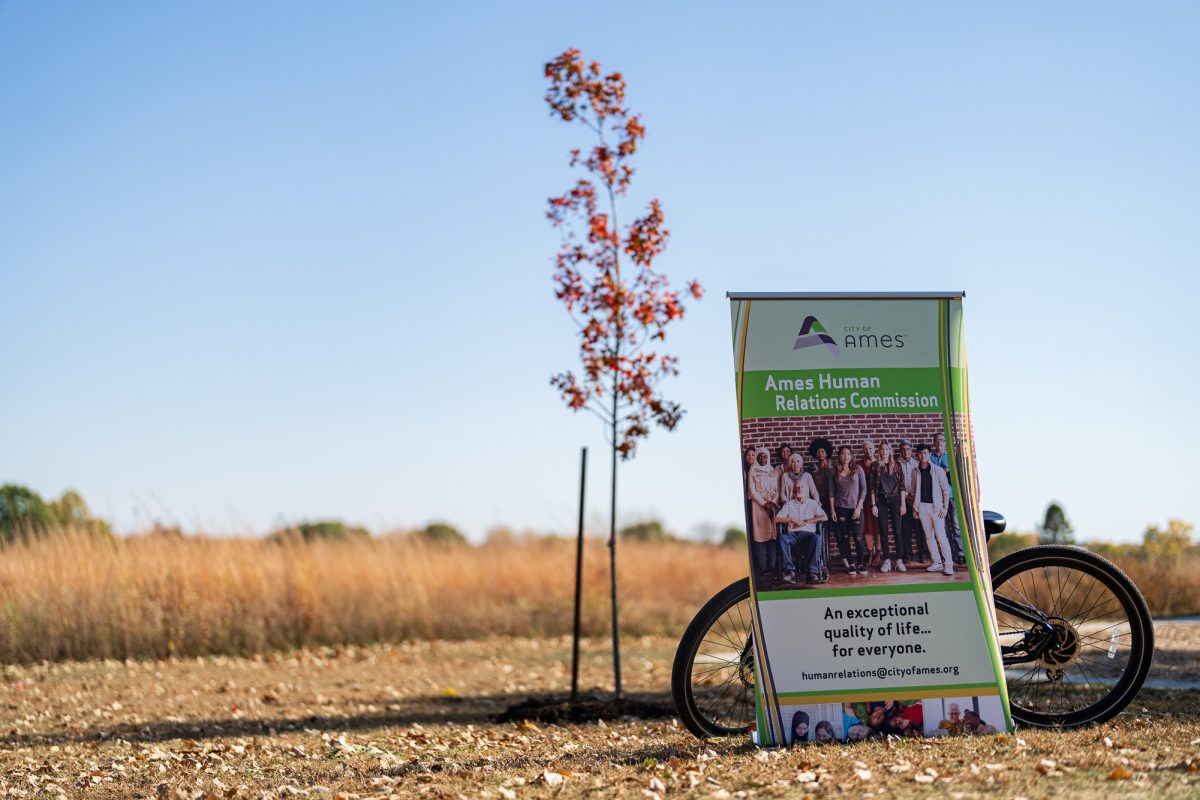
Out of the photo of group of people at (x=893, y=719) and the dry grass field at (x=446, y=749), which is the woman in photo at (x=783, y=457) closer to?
the photo of group of people at (x=893, y=719)

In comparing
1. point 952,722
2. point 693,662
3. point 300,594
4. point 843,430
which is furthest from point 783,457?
point 300,594

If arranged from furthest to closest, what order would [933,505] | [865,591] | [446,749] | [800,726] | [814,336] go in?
[446,749] → [814,336] → [933,505] → [865,591] → [800,726]

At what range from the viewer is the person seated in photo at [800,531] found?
4438 millimetres

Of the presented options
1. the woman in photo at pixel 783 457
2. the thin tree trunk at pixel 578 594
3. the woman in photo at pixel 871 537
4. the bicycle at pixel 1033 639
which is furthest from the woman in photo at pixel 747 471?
the thin tree trunk at pixel 578 594

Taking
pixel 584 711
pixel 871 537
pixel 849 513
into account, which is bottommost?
pixel 584 711

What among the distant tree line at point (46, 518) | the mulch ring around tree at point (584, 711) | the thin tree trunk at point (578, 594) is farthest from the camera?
the distant tree line at point (46, 518)

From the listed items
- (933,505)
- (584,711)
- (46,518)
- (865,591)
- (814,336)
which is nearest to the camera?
(865,591)

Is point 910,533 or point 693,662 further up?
point 910,533

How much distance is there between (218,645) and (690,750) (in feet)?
25.3

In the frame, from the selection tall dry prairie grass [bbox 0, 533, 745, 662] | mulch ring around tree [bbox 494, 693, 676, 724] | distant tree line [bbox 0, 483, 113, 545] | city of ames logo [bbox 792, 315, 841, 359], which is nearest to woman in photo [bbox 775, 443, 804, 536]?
city of ames logo [bbox 792, 315, 841, 359]

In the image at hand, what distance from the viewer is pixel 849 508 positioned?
451 centimetres

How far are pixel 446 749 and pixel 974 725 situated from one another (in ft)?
8.38

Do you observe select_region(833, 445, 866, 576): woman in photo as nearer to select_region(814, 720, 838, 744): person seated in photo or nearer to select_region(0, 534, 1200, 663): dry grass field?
select_region(814, 720, 838, 744): person seated in photo

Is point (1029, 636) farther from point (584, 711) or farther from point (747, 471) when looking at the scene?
point (584, 711)
